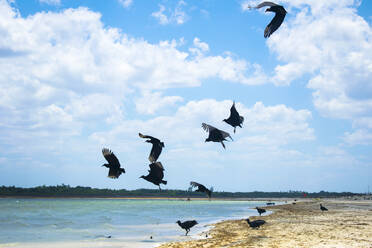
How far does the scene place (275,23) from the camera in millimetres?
5617

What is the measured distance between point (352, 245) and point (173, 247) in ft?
23.8

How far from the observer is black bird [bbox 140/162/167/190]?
589cm

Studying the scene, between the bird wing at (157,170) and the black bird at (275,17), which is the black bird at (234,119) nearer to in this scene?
the bird wing at (157,170)

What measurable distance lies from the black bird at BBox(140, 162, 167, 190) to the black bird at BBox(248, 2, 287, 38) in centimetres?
268

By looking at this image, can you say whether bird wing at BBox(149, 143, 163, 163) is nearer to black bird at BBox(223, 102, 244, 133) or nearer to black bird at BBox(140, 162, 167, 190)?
black bird at BBox(140, 162, 167, 190)

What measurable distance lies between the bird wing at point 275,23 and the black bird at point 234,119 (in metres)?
2.02

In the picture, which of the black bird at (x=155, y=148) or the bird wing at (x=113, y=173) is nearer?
the bird wing at (x=113, y=173)

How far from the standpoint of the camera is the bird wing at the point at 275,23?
551cm

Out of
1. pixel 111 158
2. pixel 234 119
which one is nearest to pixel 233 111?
pixel 234 119

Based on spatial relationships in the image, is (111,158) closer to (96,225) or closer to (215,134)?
(215,134)

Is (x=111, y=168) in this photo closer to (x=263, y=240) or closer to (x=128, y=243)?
(x=263, y=240)

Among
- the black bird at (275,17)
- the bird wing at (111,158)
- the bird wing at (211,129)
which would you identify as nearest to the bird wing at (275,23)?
the black bird at (275,17)

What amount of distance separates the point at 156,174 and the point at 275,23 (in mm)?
3095

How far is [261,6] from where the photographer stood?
207 inches
